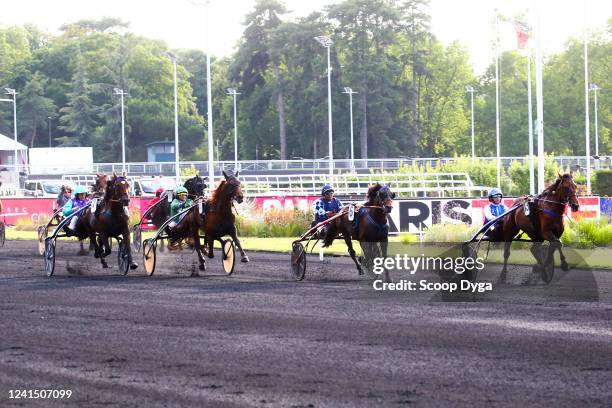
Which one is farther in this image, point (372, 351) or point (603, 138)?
point (603, 138)

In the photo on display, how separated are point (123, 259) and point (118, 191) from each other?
3.72ft

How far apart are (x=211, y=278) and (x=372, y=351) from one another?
353 inches

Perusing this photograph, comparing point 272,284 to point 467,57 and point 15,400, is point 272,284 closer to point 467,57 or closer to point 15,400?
point 15,400

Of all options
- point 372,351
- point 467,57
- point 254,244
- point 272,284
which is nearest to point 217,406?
point 372,351

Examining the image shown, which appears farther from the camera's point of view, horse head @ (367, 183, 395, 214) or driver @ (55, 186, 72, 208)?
driver @ (55, 186, 72, 208)

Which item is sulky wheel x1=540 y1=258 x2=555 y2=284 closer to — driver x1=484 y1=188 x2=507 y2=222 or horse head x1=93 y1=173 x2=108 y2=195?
driver x1=484 y1=188 x2=507 y2=222

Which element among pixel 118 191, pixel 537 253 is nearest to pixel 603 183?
pixel 118 191

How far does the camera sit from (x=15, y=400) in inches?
344

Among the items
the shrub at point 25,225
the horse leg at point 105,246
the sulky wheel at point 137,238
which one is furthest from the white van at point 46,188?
the horse leg at point 105,246

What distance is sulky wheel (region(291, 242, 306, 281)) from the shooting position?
738 inches

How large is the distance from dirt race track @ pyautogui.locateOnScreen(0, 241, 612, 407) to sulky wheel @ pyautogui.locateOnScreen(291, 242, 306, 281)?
0.53 metres

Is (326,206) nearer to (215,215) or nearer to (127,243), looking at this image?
(215,215)

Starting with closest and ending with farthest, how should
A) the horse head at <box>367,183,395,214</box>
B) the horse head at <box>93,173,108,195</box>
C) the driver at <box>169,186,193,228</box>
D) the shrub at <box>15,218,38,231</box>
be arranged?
the horse head at <box>367,183,395,214</box> < the horse head at <box>93,173,108,195</box> < the driver at <box>169,186,193,228</box> < the shrub at <box>15,218,38,231</box>

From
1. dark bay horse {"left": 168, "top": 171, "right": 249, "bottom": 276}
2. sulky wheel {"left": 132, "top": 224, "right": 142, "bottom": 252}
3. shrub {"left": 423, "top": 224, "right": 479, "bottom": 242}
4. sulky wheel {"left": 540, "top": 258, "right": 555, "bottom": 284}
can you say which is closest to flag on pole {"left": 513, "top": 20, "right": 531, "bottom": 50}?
shrub {"left": 423, "top": 224, "right": 479, "bottom": 242}
